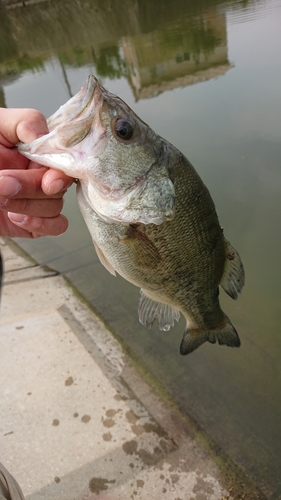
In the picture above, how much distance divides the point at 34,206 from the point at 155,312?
2.81 feet

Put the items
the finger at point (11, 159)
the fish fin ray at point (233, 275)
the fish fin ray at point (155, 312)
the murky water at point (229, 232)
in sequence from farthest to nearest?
the murky water at point (229, 232)
the fish fin ray at point (155, 312)
the fish fin ray at point (233, 275)
the finger at point (11, 159)

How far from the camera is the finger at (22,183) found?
110 centimetres

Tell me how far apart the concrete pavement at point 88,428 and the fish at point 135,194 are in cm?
110

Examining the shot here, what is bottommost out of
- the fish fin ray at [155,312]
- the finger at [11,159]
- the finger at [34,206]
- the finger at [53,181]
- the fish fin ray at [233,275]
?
the fish fin ray at [155,312]

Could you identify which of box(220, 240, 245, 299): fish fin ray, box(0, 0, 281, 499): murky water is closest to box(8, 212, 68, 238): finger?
box(220, 240, 245, 299): fish fin ray

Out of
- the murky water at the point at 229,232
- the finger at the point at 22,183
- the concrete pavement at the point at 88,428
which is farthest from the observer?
the murky water at the point at 229,232

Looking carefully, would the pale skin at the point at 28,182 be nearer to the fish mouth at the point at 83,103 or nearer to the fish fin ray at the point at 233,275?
the fish mouth at the point at 83,103

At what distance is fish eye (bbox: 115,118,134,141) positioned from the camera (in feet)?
4.17

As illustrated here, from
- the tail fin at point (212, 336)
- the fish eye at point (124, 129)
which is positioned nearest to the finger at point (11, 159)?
the fish eye at point (124, 129)

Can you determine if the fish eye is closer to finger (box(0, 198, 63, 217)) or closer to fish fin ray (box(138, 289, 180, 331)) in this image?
finger (box(0, 198, 63, 217))

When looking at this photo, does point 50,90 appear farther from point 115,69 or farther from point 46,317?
point 46,317

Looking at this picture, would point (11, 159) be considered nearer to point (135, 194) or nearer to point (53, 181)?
point (53, 181)

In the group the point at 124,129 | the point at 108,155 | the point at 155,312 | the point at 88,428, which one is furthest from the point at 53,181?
the point at 88,428

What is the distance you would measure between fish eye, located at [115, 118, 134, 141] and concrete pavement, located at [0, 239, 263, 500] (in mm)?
1788
